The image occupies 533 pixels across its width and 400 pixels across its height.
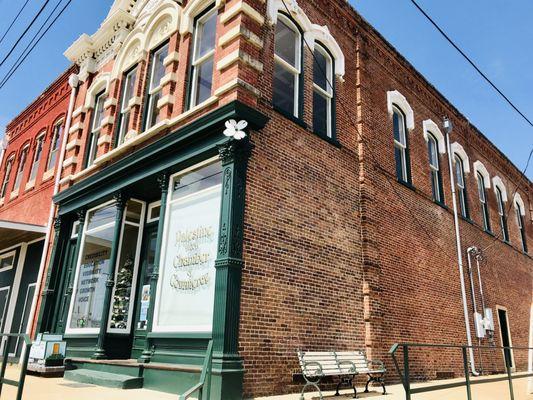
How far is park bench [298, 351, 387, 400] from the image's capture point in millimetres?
7258

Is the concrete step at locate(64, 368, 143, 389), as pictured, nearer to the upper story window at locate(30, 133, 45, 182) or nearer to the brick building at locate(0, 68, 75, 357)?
the brick building at locate(0, 68, 75, 357)

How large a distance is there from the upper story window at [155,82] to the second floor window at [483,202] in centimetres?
1306

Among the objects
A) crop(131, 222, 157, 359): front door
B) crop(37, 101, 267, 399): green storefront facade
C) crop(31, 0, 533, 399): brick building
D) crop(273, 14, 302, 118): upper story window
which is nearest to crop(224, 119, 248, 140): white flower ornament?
crop(31, 0, 533, 399): brick building

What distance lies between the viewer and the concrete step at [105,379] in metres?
7.75

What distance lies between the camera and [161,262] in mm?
8773

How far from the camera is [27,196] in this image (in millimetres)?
16203

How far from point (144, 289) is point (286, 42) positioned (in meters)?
6.56

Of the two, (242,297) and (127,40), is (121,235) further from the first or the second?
(127,40)

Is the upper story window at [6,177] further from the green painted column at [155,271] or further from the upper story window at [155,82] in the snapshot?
the green painted column at [155,271]

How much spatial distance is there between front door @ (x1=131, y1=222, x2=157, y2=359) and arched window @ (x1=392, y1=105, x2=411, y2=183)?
714 centimetres

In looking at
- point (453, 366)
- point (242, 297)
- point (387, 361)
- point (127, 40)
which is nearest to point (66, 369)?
point (242, 297)

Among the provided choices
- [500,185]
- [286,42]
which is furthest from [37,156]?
[500,185]

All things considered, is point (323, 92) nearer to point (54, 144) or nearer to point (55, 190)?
point (55, 190)

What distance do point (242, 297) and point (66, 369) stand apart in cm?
533
